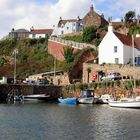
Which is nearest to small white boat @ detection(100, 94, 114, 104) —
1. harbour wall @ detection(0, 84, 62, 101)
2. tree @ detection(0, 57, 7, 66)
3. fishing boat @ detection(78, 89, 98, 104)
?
fishing boat @ detection(78, 89, 98, 104)

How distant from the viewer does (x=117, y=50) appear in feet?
282

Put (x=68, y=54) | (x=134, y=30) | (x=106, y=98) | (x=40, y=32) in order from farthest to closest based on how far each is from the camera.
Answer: (x=40, y=32), (x=134, y=30), (x=68, y=54), (x=106, y=98)

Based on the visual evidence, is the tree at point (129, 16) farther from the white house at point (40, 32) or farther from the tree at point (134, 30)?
the white house at point (40, 32)

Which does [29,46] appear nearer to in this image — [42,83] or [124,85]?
[42,83]

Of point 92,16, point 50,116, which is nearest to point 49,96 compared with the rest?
point 50,116

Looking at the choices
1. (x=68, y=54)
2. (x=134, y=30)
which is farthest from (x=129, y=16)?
(x=68, y=54)

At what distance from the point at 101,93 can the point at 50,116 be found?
24.4m

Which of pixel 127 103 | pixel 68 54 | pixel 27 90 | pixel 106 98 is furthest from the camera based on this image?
pixel 68 54

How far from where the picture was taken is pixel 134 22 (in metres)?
110

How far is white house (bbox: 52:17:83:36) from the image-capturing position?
135250 mm

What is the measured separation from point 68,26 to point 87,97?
205 feet

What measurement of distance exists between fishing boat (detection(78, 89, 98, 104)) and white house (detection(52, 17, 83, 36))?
5592 cm

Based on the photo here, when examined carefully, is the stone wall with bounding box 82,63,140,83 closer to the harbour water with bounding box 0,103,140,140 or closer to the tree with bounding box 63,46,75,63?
the tree with bounding box 63,46,75,63

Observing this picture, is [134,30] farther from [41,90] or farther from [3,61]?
[3,61]
